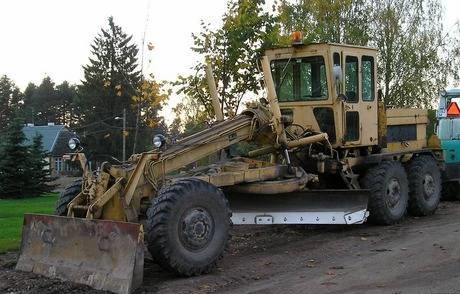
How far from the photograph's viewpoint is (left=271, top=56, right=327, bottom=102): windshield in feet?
36.3

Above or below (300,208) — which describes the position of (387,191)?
above

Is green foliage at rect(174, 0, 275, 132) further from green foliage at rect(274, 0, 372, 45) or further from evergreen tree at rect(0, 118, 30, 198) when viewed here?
evergreen tree at rect(0, 118, 30, 198)

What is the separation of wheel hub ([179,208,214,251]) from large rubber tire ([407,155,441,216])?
5.89 m

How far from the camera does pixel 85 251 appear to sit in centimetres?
745

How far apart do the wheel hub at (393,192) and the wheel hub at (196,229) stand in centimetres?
473

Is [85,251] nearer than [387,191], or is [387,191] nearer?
[85,251]

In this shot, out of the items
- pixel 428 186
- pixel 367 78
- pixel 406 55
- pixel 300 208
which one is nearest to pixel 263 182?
pixel 300 208

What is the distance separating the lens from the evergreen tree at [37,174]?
35.8 meters

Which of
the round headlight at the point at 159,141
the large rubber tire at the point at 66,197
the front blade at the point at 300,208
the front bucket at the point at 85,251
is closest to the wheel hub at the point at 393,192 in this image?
the front blade at the point at 300,208

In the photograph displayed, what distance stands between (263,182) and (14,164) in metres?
29.0

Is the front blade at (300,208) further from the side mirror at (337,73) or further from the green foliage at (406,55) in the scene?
the green foliage at (406,55)

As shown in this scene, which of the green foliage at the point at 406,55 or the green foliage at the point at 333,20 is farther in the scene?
the green foliage at the point at 406,55

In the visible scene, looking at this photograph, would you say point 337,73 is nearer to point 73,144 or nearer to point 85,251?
point 73,144

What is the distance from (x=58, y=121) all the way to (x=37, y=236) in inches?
3939
